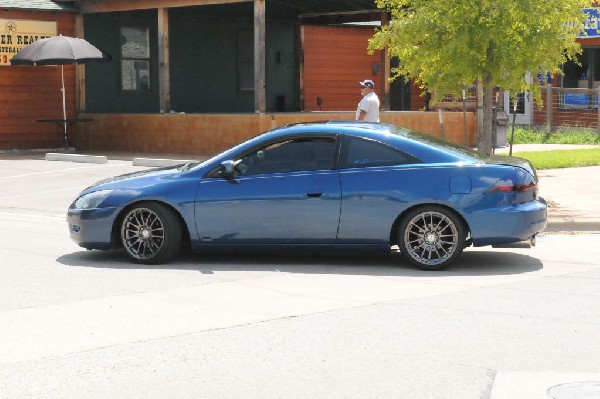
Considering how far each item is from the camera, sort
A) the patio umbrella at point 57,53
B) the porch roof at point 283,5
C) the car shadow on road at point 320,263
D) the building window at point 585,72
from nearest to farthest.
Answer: the car shadow on road at point 320,263, the patio umbrella at point 57,53, the porch roof at point 283,5, the building window at point 585,72

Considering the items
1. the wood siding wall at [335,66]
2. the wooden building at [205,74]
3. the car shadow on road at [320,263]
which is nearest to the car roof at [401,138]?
the car shadow on road at [320,263]

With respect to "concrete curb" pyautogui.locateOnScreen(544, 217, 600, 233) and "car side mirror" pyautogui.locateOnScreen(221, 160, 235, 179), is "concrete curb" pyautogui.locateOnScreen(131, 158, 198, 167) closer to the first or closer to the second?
"concrete curb" pyautogui.locateOnScreen(544, 217, 600, 233)

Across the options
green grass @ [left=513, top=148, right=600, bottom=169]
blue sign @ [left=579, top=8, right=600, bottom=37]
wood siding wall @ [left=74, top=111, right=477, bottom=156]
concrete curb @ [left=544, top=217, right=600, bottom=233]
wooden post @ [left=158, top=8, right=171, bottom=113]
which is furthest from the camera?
wooden post @ [left=158, top=8, right=171, bottom=113]

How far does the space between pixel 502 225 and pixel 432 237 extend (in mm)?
661

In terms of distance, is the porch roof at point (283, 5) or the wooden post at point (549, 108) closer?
the porch roof at point (283, 5)

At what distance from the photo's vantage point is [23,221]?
15.3 m

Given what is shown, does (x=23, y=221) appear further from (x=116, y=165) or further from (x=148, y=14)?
(x=148, y=14)

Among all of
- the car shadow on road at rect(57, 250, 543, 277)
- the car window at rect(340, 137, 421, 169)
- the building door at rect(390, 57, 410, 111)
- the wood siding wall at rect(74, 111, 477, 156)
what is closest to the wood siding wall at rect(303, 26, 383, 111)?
the building door at rect(390, 57, 410, 111)

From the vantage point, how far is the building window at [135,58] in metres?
28.7

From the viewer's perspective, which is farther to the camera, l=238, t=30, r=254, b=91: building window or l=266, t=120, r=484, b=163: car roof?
l=238, t=30, r=254, b=91: building window

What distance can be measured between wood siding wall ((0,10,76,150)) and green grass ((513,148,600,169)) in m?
11.2

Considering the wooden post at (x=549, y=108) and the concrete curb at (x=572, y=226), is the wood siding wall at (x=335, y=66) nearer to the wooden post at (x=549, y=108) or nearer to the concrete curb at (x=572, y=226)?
the wooden post at (x=549, y=108)

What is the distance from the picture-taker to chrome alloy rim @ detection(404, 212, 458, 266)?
10.6 m

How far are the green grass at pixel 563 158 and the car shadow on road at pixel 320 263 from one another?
30.5ft
